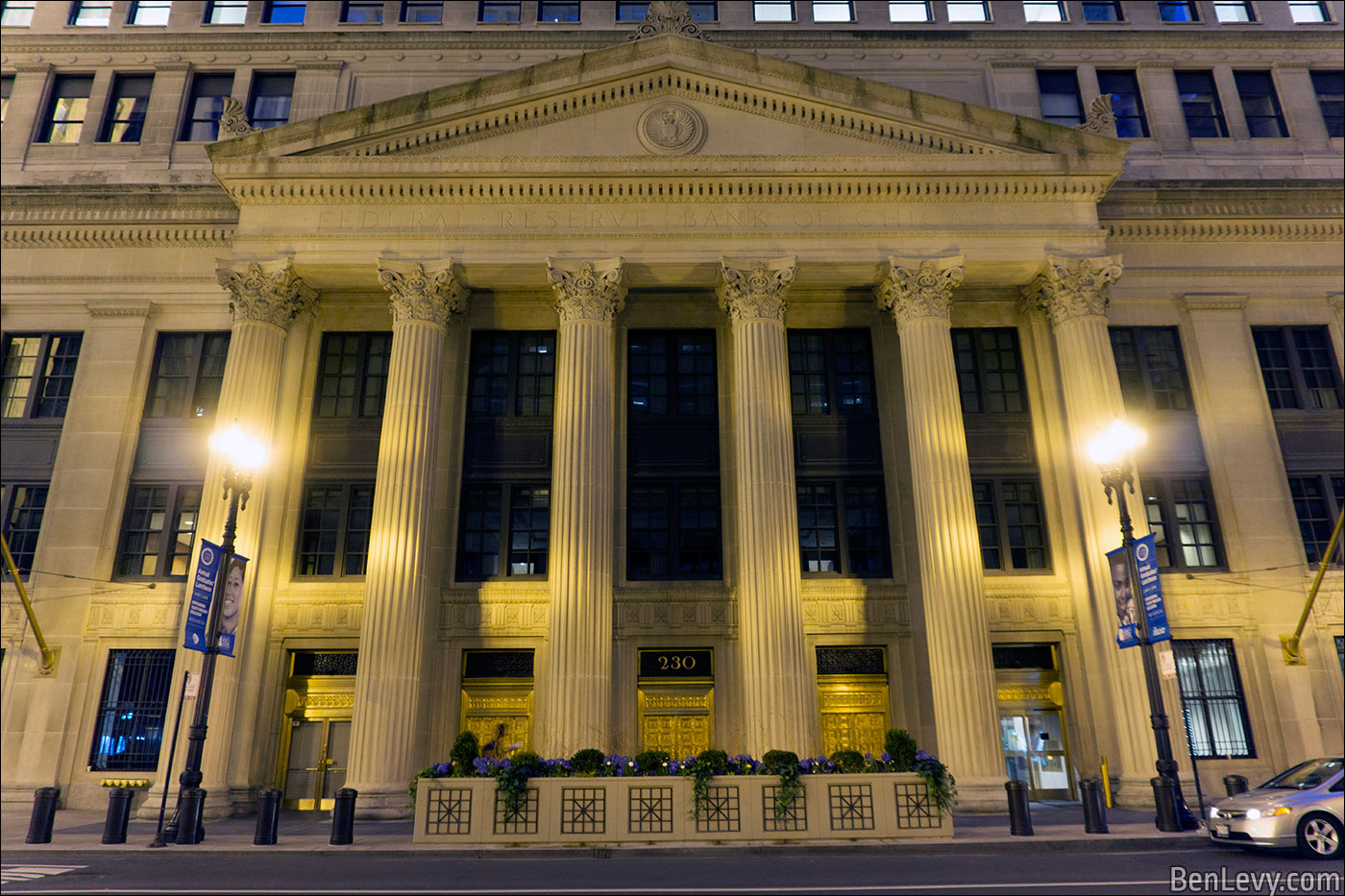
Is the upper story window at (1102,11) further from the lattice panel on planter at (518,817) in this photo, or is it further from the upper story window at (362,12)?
the lattice panel on planter at (518,817)

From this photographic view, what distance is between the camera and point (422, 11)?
30906mm

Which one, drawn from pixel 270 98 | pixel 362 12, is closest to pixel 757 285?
pixel 270 98

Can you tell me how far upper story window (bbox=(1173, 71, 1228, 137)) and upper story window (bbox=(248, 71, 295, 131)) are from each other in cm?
3035

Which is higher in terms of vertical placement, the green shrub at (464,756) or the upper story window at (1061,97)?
the upper story window at (1061,97)

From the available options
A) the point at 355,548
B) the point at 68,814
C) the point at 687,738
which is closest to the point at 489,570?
the point at 355,548

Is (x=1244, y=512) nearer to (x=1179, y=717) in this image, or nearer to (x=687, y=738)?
(x=1179, y=717)

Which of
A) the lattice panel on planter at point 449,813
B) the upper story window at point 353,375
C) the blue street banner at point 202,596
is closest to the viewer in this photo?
the lattice panel on planter at point 449,813

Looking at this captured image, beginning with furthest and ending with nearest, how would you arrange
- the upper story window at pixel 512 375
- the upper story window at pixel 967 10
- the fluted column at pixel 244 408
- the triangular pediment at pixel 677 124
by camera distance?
the upper story window at pixel 967 10
the upper story window at pixel 512 375
the triangular pediment at pixel 677 124
the fluted column at pixel 244 408

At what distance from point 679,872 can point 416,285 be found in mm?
16186

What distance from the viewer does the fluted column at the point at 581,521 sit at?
19.5 metres

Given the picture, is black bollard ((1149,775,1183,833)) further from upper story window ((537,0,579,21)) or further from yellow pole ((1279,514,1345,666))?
upper story window ((537,0,579,21))

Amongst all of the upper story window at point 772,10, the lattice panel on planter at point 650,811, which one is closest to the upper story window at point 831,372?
the upper story window at point 772,10

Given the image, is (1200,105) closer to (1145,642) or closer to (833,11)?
(833,11)

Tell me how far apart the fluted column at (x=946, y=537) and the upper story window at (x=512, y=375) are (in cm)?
1009
